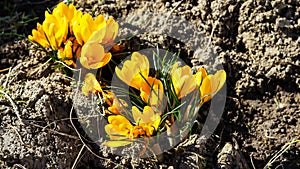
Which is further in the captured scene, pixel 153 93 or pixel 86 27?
pixel 86 27

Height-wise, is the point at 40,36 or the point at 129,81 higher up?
the point at 40,36

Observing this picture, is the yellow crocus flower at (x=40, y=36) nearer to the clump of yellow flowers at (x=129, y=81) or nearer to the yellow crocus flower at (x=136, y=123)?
the clump of yellow flowers at (x=129, y=81)

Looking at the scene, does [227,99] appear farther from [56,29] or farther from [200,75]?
[56,29]

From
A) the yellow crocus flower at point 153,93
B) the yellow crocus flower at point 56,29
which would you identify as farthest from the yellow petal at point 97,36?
the yellow crocus flower at point 153,93

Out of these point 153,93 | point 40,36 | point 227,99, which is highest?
point 40,36

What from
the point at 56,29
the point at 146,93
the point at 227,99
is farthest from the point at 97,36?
the point at 227,99

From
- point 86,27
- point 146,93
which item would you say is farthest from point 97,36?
point 146,93
